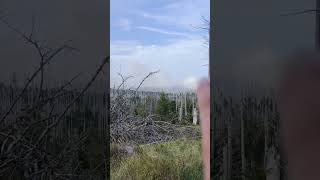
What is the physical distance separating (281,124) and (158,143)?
186cm

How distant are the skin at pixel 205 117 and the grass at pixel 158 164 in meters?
0.89

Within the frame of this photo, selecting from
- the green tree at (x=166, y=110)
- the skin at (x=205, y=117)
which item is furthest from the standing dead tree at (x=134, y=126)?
the skin at (x=205, y=117)

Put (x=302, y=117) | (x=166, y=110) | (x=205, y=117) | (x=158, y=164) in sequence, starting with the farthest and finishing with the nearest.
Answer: (x=166, y=110) < (x=158, y=164) < (x=205, y=117) < (x=302, y=117)

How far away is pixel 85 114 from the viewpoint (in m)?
2.65

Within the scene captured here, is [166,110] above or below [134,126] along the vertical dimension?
above

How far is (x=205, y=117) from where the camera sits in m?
3.06

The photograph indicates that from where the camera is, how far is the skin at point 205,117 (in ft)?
9.83

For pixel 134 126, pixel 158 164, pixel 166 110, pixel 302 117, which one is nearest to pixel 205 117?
pixel 302 117

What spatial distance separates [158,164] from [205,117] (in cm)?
114

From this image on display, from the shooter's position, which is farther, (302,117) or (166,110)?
(166,110)

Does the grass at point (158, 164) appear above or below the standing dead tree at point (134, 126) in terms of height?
below

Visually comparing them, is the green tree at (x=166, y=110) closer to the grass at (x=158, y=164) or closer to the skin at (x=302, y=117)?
the grass at (x=158, y=164)

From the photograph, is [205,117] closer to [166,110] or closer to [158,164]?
[158,164]

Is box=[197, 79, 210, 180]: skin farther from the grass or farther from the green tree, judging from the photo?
the green tree
